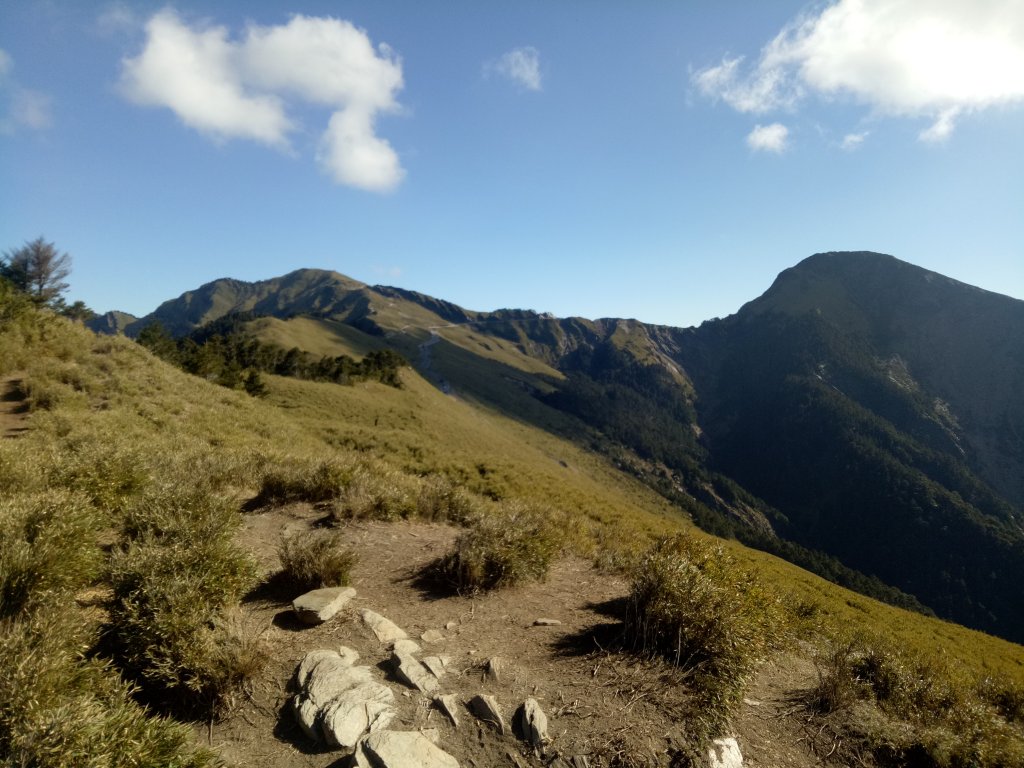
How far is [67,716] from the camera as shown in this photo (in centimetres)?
303

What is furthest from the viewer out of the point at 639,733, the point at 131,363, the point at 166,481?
the point at 131,363

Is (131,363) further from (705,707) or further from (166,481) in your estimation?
(705,707)

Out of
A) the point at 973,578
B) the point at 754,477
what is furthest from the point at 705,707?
the point at 754,477

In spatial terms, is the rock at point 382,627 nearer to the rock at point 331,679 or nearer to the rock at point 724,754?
the rock at point 331,679

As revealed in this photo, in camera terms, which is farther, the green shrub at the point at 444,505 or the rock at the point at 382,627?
A: the green shrub at the point at 444,505

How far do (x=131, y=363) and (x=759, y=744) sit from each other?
Answer: 84.4 feet

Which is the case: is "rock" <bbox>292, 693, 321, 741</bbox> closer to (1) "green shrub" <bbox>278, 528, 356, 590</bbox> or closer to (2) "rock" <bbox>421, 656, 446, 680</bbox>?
(2) "rock" <bbox>421, 656, 446, 680</bbox>

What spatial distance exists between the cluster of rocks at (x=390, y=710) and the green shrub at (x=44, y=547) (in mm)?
2597

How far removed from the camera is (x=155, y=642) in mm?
4375

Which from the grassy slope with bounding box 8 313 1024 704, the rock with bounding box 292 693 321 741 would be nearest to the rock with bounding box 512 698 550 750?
the rock with bounding box 292 693 321 741

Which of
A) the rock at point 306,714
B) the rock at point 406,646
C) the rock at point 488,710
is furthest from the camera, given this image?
the rock at point 406,646

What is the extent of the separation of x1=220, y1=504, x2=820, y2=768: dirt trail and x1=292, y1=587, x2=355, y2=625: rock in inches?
4.2

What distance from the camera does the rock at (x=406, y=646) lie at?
5297 millimetres

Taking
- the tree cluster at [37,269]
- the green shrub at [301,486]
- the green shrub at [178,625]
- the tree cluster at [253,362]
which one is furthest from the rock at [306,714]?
the tree cluster at [37,269]
